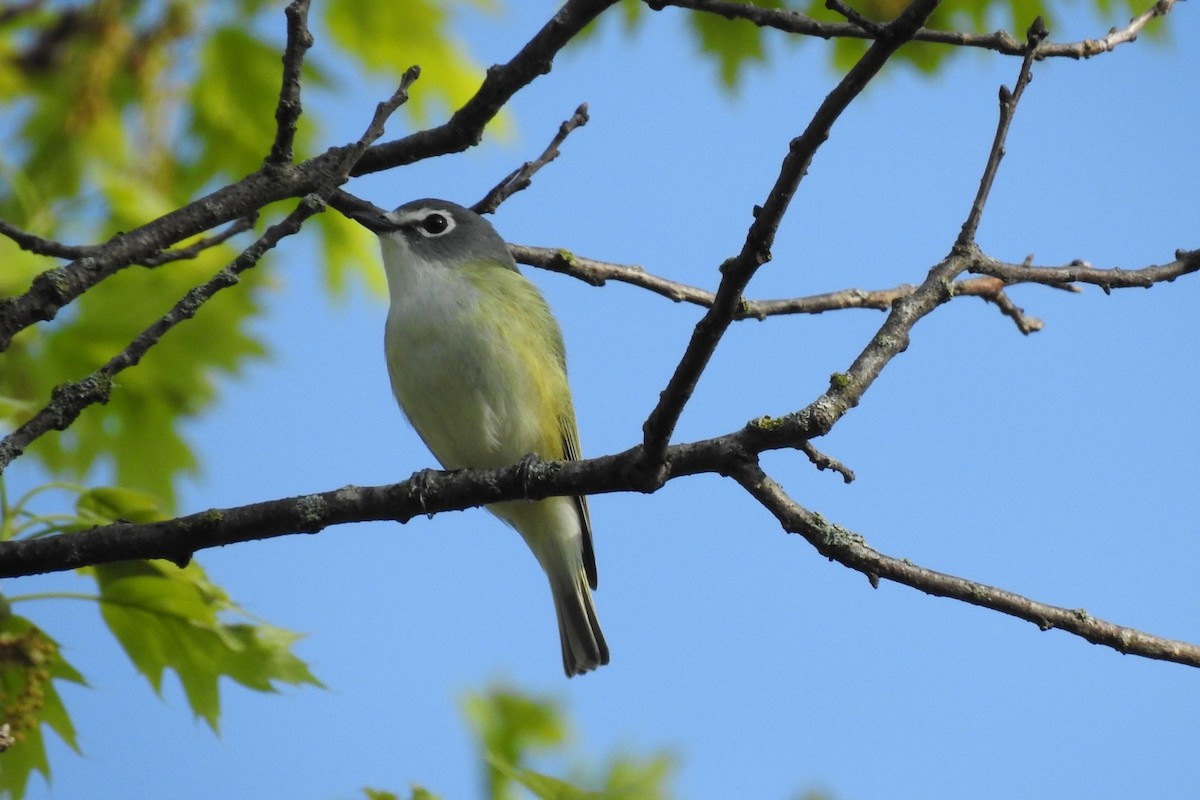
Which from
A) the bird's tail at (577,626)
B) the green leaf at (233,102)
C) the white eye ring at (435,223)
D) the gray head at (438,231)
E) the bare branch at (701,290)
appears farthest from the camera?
the green leaf at (233,102)

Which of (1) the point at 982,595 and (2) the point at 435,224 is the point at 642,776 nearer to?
(1) the point at 982,595

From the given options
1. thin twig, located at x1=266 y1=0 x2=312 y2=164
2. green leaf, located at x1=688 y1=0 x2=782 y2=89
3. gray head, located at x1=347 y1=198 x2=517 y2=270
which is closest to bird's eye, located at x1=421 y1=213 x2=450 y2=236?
gray head, located at x1=347 y1=198 x2=517 y2=270

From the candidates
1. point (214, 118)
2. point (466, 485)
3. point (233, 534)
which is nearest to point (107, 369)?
point (233, 534)

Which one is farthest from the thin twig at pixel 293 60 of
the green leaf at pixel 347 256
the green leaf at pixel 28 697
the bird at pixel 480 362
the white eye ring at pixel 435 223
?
the green leaf at pixel 347 256

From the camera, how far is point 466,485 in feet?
13.4

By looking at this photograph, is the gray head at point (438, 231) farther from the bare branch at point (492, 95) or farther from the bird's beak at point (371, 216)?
the bare branch at point (492, 95)

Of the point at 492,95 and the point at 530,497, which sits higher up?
the point at 492,95

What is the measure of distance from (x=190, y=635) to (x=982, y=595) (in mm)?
2631

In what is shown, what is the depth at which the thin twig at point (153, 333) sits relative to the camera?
366cm

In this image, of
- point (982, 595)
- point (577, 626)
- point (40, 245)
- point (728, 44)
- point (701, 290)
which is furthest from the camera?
point (577, 626)

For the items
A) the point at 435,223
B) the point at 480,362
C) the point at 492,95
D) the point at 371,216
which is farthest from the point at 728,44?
the point at 492,95

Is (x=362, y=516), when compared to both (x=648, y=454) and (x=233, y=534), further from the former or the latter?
(x=648, y=454)

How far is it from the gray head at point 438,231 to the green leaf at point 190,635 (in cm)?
219

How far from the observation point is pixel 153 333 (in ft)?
12.4
